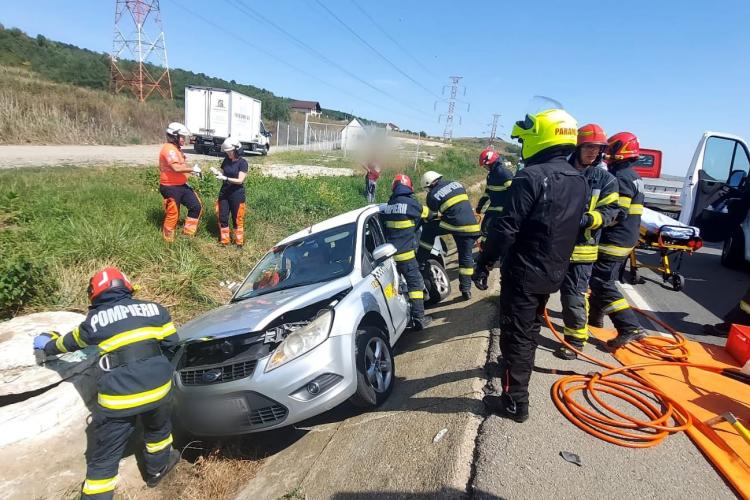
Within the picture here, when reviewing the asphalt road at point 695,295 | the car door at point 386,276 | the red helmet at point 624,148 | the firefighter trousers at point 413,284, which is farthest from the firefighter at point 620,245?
the car door at point 386,276

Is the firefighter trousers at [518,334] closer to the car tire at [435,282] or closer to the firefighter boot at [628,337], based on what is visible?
the firefighter boot at [628,337]

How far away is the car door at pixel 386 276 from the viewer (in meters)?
4.11

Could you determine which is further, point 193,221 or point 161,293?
point 193,221

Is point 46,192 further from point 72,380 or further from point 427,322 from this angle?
point 427,322

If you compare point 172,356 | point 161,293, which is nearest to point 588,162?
point 172,356

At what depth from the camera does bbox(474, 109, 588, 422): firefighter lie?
261 cm

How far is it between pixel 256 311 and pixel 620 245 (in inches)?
133

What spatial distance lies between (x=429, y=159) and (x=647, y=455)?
68.8 feet

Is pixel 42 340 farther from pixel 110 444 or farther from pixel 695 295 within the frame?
pixel 695 295

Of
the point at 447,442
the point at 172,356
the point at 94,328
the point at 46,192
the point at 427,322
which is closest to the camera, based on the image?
the point at 447,442

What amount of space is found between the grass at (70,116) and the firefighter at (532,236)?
19519 mm

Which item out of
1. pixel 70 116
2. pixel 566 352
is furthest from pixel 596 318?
pixel 70 116

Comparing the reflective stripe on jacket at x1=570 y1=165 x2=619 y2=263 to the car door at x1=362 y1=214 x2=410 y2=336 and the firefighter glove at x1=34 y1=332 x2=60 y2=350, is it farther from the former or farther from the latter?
the firefighter glove at x1=34 y1=332 x2=60 y2=350

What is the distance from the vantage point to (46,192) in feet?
21.0
